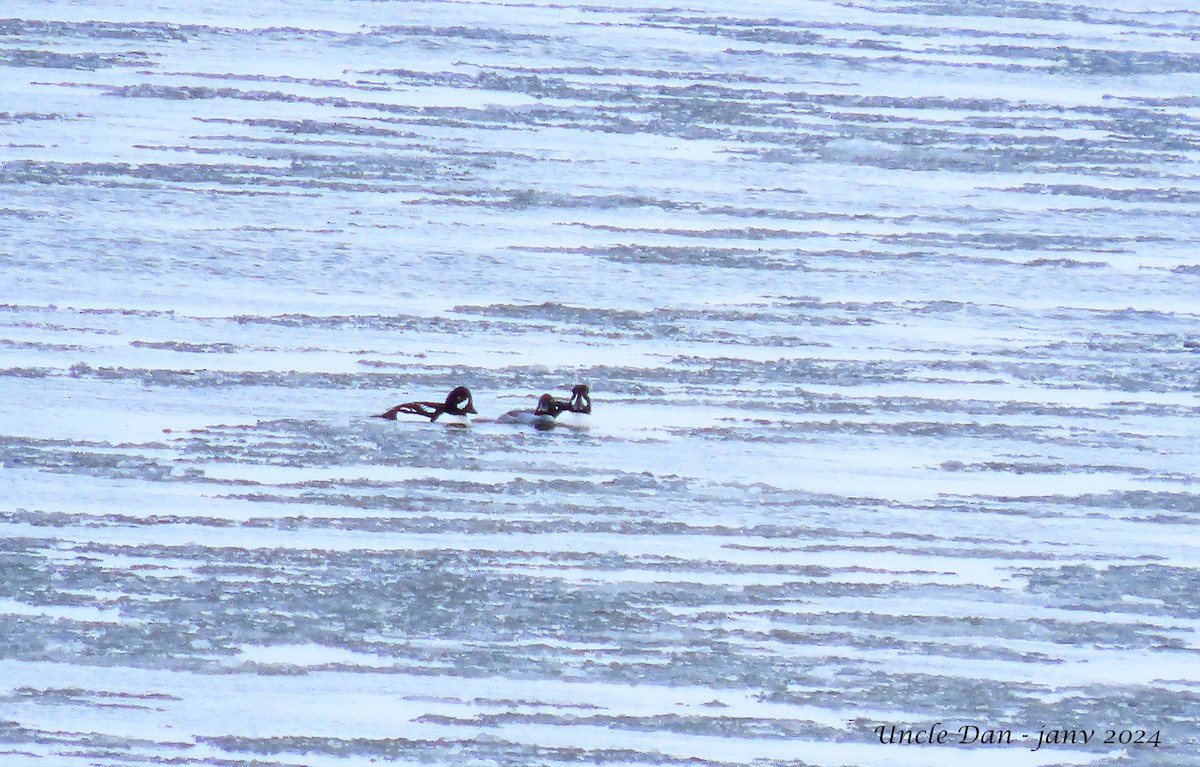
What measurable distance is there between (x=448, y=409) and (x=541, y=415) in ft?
0.93

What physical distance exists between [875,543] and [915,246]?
10.9 feet

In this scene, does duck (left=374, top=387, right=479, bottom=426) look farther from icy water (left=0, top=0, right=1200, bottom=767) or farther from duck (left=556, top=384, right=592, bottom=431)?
duck (left=556, top=384, right=592, bottom=431)

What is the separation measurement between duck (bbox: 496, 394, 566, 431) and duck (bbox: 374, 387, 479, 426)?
10 cm

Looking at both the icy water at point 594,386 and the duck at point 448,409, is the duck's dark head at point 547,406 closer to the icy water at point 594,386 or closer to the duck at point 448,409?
the icy water at point 594,386

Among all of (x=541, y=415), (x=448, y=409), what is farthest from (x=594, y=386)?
(x=448, y=409)

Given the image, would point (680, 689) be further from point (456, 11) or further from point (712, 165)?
point (456, 11)

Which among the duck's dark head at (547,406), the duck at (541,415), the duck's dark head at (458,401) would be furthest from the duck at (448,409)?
the duck's dark head at (547,406)

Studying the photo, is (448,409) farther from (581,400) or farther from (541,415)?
(581,400)

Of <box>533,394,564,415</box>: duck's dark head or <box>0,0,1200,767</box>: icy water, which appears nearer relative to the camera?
<box>0,0,1200,767</box>: icy water

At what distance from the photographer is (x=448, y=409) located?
251 inches

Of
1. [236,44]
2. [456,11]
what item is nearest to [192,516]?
[236,44]

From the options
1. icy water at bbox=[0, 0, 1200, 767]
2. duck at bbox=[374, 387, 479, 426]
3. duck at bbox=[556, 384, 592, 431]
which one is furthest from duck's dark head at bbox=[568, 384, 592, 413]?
duck at bbox=[374, 387, 479, 426]

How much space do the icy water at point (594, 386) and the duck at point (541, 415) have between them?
6cm

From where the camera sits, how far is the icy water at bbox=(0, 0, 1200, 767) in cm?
462
